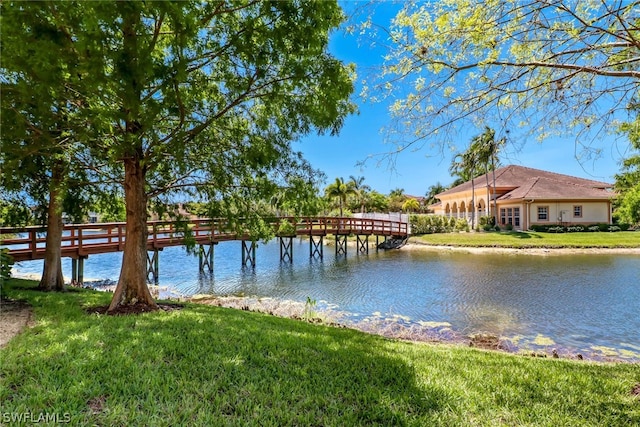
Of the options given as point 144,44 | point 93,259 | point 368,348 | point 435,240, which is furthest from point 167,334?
point 435,240

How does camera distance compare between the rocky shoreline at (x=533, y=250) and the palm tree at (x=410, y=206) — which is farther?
the palm tree at (x=410, y=206)

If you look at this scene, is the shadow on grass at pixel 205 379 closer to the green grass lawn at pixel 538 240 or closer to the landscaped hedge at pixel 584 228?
the green grass lawn at pixel 538 240

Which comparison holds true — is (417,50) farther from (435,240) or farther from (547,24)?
(435,240)

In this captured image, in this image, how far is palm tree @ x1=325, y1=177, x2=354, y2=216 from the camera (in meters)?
41.8

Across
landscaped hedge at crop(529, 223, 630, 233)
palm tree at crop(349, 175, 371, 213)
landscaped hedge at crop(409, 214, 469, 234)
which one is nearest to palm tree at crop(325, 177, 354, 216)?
palm tree at crop(349, 175, 371, 213)

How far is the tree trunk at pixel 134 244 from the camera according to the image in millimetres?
6113

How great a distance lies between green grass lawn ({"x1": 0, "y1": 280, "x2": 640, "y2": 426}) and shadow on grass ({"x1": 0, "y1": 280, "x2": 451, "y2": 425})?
0.04 ft

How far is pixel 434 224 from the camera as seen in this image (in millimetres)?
33500

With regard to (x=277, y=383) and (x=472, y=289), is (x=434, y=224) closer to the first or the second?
(x=472, y=289)

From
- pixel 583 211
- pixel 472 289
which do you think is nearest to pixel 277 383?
pixel 472 289

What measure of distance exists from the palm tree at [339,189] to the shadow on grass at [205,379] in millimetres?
37244

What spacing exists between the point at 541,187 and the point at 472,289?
23882 mm

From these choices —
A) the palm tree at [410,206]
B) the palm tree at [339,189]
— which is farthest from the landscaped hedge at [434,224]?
the palm tree at [410,206]

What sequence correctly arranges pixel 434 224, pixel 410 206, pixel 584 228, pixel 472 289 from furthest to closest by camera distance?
A: pixel 410 206
pixel 434 224
pixel 584 228
pixel 472 289
